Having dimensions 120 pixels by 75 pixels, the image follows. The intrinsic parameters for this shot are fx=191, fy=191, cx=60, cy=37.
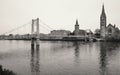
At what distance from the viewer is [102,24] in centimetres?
14000

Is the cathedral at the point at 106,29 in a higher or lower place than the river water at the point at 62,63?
higher

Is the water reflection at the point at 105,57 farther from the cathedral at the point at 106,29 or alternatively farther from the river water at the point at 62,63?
the cathedral at the point at 106,29

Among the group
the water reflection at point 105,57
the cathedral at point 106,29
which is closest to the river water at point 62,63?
the water reflection at point 105,57

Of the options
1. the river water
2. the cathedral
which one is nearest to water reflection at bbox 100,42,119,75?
the river water

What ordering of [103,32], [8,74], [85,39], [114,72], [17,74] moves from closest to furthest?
[8,74], [17,74], [114,72], [85,39], [103,32]

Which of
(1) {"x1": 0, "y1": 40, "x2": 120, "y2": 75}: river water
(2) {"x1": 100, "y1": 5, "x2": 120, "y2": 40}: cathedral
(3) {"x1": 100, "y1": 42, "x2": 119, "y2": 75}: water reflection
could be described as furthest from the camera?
(2) {"x1": 100, "y1": 5, "x2": 120, "y2": 40}: cathedral

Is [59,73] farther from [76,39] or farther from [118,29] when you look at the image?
[118,29]

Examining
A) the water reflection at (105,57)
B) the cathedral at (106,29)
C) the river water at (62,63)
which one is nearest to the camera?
the river water at (62,63)

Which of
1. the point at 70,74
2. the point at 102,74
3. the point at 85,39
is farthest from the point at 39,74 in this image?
the point at 85,39

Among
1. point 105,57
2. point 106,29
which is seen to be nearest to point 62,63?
point 105,57

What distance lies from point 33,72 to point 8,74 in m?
5.18

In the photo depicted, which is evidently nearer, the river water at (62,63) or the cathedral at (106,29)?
the river water at (62,63)

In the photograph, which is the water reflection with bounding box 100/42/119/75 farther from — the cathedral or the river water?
the cathedral

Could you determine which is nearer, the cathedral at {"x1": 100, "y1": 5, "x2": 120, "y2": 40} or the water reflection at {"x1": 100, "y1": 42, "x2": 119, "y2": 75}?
the water reflection at {"x1": 100, "y1": 42, "x2": 119, "y2": 75}
